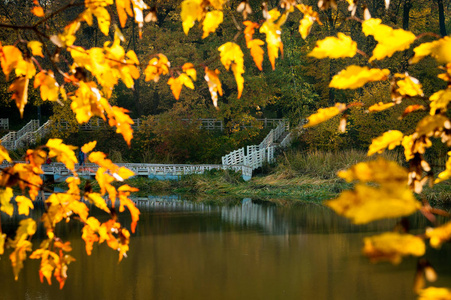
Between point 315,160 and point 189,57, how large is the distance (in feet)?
24.9

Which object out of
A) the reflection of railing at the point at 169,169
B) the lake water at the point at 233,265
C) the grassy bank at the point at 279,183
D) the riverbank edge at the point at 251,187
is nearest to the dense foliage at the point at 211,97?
the lake water at the point at 233,265

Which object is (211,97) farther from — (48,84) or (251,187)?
(251,187)

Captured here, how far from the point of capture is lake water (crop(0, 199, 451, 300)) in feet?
25.0

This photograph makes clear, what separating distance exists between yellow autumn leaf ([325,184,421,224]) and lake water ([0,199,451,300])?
6478 millimetres

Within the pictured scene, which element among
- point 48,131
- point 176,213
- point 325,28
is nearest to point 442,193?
point 176,213

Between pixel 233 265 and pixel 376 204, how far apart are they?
8.14 metres

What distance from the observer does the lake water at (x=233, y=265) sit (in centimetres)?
761

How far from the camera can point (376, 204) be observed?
97cm

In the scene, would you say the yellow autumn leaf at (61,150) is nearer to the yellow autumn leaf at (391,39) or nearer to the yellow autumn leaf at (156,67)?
the yellow autumn leaf at (156,67)

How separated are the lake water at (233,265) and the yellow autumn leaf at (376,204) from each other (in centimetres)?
648

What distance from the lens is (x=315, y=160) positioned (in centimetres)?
1911

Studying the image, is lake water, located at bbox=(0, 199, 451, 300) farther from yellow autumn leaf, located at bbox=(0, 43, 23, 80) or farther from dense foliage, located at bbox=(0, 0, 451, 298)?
yellow autumn leaf, located at bbox=(0, 43, 23, 80)

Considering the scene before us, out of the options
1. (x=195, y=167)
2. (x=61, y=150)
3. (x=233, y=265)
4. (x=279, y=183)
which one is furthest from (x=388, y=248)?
(x=195, y=167)

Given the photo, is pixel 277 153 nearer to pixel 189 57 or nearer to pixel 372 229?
pixel 189 57
